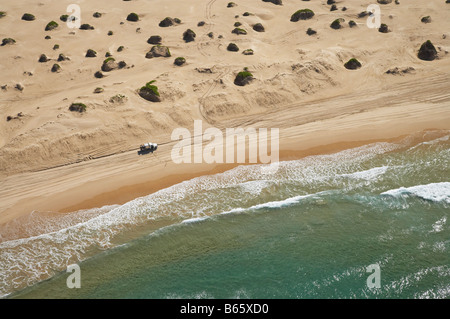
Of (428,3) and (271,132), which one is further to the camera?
(428,3)

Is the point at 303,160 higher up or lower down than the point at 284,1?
lower down

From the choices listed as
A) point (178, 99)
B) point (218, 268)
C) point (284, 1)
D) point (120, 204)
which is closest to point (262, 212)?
point (218, 268)

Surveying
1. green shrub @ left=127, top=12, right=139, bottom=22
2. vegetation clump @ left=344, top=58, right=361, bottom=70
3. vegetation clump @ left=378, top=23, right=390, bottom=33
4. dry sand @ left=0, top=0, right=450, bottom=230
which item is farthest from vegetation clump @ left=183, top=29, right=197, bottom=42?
vegetation clump @ left=378, top=23, right=390, bottom=33

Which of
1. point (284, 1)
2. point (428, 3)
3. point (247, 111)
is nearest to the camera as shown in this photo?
point (247, 111)

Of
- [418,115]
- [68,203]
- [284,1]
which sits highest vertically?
[284,1]

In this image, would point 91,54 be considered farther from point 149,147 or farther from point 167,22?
point 149,147

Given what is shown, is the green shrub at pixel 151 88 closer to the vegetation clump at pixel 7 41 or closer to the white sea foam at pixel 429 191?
the white sea foam at pixel 429 191

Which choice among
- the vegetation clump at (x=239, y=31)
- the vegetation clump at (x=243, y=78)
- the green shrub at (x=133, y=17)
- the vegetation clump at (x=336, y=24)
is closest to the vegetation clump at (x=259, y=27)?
the vegetation clump at (x=239, y=31)
